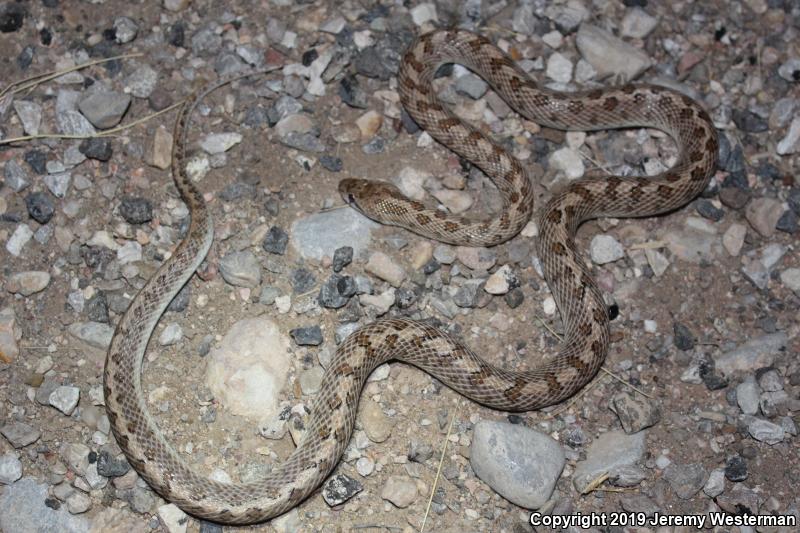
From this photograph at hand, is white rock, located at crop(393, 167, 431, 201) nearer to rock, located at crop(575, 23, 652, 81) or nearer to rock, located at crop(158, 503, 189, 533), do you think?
rock, located at crop(575, 23, 652, 81)

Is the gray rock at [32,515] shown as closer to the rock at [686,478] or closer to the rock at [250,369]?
the rock at [250,369]

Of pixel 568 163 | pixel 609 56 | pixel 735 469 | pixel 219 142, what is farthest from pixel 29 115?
pixel 735 469

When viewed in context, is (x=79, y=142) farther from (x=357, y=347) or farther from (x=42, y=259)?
(x=357, y=347)

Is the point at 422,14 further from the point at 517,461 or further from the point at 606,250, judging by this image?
the point at 517,461

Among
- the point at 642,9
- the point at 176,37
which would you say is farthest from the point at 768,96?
the point at 176,37

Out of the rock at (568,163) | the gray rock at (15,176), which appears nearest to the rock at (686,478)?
the rock at (568,163)

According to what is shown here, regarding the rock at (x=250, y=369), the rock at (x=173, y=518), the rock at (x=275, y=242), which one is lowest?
the rock at (x=173, y=518)

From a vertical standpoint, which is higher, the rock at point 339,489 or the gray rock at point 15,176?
the gray rock at point 15,176
